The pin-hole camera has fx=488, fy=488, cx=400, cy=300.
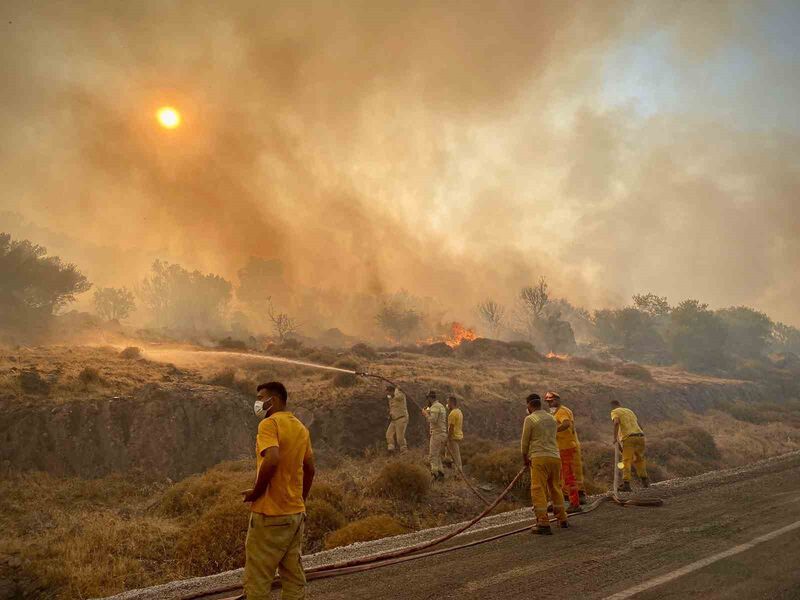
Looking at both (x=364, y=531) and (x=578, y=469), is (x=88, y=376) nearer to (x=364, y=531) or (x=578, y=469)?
(x=364, y=531)

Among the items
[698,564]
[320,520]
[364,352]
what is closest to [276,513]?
[698,564]

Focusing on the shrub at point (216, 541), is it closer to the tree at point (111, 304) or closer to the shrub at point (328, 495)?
the shrub at point (328, 495)

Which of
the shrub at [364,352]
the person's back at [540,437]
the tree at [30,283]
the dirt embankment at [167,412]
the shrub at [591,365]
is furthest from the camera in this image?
the shrub at [591,365]

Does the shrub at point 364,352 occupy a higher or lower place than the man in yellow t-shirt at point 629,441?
higher

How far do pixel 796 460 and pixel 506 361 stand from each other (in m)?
27.6

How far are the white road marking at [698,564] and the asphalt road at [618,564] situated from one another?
0.04m

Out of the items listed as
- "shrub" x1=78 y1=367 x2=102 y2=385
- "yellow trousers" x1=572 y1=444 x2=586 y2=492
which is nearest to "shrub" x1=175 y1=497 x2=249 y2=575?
"yellow trousers" x1=572 y1=444 x2=586 y2=492

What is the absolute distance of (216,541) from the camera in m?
8.25

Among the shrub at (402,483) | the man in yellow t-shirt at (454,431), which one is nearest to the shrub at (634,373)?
the man in yellow t-shirt at (454,431)

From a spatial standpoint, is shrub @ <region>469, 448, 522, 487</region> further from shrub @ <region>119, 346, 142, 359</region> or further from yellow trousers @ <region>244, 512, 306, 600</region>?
shrub @ <region>119, 346, 142, 359</region>

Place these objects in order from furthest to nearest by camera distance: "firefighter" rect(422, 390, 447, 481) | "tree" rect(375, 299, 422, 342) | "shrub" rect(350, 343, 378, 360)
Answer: "tree" rect(375, 299, 422, 342) < "shrub" rect(350, 343, 378, 360) < "firefighter" rect(422, 390, 447, 481)

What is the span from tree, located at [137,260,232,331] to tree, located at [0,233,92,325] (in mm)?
30496

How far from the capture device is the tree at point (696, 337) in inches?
2463

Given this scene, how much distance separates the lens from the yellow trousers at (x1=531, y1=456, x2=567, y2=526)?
306 inches
